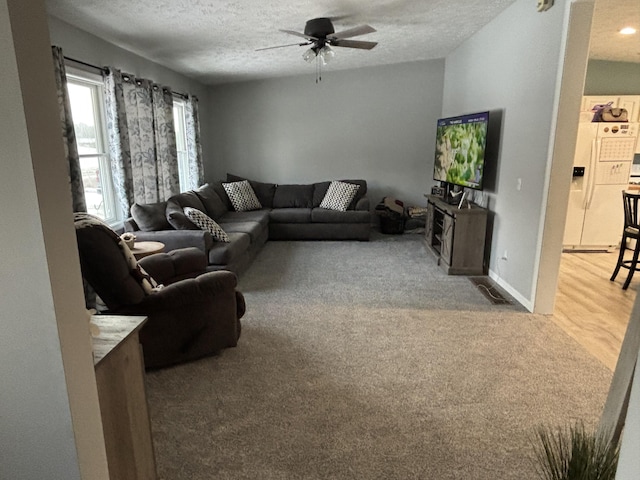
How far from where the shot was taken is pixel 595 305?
12.3ft

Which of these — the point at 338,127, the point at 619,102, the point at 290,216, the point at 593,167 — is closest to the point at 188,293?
the point at 290,216

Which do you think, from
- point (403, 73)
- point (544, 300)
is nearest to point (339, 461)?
point (544, 300)

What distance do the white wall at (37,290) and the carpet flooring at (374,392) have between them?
91 centimetres

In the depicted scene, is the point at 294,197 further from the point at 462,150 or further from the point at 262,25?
the point at 262,25

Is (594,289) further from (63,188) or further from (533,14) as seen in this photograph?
(63,188)

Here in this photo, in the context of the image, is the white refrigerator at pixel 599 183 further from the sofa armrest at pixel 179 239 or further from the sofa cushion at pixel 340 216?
the sofa armrest at pixel 179 239

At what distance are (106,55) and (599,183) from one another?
6.14 metres

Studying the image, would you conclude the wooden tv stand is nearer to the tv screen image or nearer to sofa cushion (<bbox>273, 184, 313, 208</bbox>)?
the tv screen image

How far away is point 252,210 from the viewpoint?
21.2 feet

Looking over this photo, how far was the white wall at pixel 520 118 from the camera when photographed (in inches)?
133

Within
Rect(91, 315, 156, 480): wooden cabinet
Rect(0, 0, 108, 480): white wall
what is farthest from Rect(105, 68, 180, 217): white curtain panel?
Rect(0, 0, 108, 480): white wall

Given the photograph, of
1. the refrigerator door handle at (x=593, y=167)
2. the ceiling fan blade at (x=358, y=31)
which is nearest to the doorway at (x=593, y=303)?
the refrigerator door handle at (x=593, y=167)

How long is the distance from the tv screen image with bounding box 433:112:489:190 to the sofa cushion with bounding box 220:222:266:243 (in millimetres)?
2565

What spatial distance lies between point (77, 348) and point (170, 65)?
207 inches
